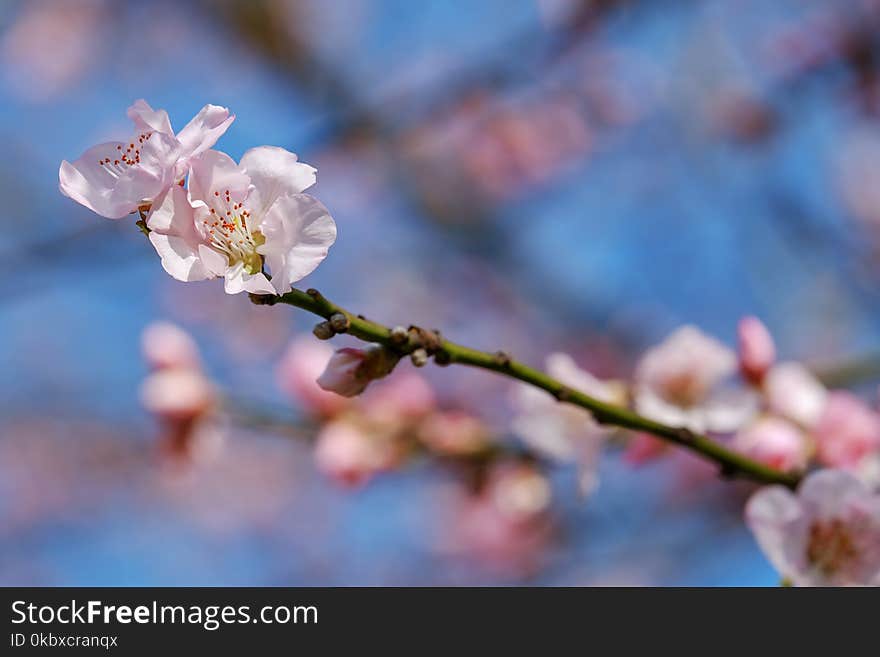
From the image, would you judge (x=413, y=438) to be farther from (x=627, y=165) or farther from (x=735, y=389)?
(x=627, y=165)

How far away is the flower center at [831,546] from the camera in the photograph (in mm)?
1185

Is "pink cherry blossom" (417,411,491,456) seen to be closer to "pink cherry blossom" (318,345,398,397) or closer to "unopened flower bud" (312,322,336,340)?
"pink cherry blossom" (318,345,398,397)

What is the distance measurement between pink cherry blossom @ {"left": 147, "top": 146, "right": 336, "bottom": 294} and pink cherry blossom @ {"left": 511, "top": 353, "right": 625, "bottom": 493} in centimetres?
64

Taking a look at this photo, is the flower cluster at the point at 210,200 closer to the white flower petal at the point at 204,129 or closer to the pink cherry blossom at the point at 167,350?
the white flower petal at the point at 204,129

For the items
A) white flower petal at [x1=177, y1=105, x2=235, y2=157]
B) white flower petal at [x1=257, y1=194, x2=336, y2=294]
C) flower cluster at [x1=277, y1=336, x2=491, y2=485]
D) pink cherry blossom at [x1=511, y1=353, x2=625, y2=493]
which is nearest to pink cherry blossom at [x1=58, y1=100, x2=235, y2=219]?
white flower petal at [x1=177, y1=105, x2=235, y2=157]

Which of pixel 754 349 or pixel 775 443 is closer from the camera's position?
pixel 775 443

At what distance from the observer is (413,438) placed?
2.01 metres

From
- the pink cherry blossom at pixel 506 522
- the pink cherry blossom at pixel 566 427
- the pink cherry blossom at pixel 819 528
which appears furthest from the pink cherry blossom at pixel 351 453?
the pink cherry blossom at pixel 819 528

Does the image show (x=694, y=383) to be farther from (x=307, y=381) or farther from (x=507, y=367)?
(x=307, y=381)

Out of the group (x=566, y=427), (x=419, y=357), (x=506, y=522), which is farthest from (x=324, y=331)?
(x=506, y=522)

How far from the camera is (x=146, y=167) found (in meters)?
0.87

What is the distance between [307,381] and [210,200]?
1066mm
